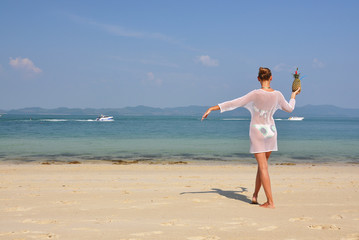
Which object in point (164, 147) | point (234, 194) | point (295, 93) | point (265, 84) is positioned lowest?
point (164, 147)

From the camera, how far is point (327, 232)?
446cm

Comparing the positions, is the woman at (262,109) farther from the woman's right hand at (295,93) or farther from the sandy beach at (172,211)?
the sandy beach at (172,211)

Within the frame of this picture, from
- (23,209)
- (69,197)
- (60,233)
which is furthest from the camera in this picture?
(69,197)

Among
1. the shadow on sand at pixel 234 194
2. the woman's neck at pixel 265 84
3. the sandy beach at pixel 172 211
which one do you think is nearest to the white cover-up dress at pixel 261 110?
the woman's neck at pixel 265 84

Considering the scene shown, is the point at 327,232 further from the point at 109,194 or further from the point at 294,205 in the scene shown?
the point at 109,194

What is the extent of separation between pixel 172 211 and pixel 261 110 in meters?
2.19

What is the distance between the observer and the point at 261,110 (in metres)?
5.52

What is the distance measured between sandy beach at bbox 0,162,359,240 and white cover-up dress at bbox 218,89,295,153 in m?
1.12

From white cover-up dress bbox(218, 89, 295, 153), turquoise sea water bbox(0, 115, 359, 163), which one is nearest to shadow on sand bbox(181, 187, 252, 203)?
white cover-up dress bbox(218, 89, 295, 153)

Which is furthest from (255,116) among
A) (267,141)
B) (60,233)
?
(60,233)

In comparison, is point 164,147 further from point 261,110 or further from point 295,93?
point 261,110

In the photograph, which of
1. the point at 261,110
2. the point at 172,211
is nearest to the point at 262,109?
the point at 261,110

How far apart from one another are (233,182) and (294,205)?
10.0 feet

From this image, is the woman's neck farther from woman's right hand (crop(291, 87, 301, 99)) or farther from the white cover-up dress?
woman's right hand (crop(291, 87, 301, 99))
